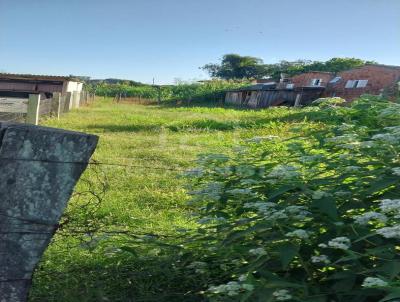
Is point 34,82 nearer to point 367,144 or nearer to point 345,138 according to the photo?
point 345,138

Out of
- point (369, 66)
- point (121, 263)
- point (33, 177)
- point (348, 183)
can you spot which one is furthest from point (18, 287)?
point (369, 66)

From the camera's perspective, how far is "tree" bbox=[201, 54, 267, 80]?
92938 millimetres

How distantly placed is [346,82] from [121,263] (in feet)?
110

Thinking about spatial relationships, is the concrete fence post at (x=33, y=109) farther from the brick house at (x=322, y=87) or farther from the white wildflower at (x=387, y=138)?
the brick house at (x=322, y=87)

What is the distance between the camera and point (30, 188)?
1993 millimetres

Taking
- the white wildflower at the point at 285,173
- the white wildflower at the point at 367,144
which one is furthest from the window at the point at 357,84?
the white wildflower at the point at 285,173

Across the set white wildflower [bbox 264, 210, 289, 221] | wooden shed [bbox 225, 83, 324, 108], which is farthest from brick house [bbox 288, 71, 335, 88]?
white wildflower [bbox 264, 210, 289, 221]

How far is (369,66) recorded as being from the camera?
1308 inches

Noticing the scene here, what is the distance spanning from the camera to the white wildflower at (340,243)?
1719mm

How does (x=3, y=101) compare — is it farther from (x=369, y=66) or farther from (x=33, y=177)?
(x=369, y=66)

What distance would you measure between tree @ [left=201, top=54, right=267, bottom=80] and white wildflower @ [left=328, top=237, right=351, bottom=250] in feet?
295

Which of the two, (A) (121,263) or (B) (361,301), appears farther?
(A) (121,263)

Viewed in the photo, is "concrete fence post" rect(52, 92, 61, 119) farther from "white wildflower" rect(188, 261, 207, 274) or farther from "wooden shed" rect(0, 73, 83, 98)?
"white wildflower" rect(188, 261, 207, 274)

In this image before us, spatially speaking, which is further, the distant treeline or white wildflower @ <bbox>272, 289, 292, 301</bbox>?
the distant treeline
